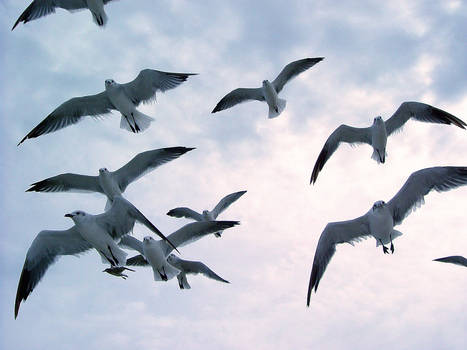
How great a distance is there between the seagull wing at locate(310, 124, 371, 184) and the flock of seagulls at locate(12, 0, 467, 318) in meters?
0.02

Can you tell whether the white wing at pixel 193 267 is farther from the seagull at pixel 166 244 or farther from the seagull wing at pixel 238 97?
the seagull wing at pixel 238 97

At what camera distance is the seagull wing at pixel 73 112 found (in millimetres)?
12680

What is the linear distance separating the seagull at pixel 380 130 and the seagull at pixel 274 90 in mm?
1635

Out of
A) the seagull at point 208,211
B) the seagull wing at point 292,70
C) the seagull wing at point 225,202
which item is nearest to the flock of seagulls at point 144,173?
the seagull wing at point 292,70

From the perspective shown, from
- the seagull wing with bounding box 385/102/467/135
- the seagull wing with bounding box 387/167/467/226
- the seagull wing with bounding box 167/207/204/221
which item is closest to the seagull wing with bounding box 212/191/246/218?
the seagull wing with bounding box 167/207/204/221

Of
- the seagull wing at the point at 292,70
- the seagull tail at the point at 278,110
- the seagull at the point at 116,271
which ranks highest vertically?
the seagull wing at the point at 292,70

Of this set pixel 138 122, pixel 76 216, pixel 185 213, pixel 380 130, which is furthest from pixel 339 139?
pixel 76 216

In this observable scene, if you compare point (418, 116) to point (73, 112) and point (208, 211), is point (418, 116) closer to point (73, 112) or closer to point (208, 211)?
point (208, 211)

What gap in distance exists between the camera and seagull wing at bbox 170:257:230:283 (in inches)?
512

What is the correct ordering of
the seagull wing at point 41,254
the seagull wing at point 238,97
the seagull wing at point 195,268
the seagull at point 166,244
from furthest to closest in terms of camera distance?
the seagull wing at point 238,97, the seagull wing at point 195,268, the seagull at point 166,244, the seagull wing at point 41,254

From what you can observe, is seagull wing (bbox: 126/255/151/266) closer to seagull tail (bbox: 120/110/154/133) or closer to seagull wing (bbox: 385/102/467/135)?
seagull tail (bbox: 120/110/154/133)

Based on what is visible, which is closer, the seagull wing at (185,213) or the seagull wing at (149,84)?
the seagull wing at (149,84)

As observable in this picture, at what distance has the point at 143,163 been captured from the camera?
40.7 ft

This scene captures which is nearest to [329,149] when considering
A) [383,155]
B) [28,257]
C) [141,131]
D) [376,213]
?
[383,155]
